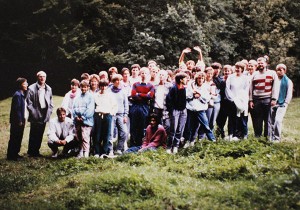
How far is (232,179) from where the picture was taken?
7.34 m

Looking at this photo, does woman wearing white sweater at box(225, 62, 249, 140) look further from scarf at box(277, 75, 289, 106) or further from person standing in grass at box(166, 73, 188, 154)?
person standing in grass at box(166, 73, 188, 154)

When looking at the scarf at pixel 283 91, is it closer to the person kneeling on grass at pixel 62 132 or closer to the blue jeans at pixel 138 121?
the blue jeans at pixel 138 121

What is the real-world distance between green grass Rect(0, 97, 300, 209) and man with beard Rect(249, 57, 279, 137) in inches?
52.8

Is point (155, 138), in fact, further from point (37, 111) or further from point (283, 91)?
point (283, 91)

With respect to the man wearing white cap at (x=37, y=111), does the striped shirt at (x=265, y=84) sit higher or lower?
higher

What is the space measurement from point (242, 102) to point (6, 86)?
22.7 m

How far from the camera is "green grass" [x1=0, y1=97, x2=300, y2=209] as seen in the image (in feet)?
20.1

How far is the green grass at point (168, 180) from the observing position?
6.12m

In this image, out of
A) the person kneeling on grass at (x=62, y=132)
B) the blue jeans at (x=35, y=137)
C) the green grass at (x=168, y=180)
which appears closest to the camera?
the green grass at (x=168, y=180)

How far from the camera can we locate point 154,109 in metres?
10.9

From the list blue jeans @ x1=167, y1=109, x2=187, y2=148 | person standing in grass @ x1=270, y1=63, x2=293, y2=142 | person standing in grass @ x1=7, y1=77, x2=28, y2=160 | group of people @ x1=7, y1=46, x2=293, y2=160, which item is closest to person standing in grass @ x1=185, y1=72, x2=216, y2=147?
group of people @ x1=7, y1=46, x2=293, y2=160

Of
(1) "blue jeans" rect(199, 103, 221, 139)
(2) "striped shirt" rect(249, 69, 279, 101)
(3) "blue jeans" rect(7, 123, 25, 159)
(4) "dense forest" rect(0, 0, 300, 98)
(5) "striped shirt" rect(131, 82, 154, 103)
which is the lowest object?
(3) "blue jeans" rect(7, 123, 25, 159)

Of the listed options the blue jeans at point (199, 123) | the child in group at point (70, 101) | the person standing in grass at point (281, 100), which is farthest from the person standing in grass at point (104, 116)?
the person standing in grass at point (281, 100)

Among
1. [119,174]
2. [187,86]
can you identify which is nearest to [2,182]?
[119,174]
